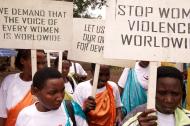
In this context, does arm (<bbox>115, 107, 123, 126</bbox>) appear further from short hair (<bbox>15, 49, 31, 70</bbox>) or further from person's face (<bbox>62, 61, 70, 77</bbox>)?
short hair (<bbox>15, 49, 31, 70</bbox>)

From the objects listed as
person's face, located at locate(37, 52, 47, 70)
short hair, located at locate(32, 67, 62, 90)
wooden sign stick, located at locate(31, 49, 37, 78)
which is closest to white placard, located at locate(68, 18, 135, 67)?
person's face, located at locate(37, 52, 47, 70)

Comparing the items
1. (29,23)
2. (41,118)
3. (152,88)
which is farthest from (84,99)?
(152,88)

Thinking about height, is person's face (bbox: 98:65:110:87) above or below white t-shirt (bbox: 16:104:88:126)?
above

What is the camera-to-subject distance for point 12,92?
425cm

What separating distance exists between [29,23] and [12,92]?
643 mm

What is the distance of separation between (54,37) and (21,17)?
35 centimetres

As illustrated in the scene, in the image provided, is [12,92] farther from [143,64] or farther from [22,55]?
[143,64]

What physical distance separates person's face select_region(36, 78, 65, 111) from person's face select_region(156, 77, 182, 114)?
0.69 m

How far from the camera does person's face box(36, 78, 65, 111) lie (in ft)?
11.4

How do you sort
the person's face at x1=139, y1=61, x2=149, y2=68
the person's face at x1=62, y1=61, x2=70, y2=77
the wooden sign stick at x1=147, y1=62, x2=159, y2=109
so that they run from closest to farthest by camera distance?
the wooden sign stick at x1=147, y1=62, x2=159, y2=109 < the person's face at x1=139, y1=61, x2=149, y2=68 < the person's face at x1=62, y1=61, x2=70, y2=77

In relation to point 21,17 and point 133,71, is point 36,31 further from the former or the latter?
point 133,71

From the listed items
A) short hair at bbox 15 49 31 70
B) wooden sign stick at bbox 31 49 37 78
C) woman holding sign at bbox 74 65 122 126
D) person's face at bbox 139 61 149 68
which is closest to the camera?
wooden sign stick at bbox 31 49 37 78

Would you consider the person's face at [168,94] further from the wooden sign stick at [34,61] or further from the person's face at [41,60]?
the person's face at [41,60]

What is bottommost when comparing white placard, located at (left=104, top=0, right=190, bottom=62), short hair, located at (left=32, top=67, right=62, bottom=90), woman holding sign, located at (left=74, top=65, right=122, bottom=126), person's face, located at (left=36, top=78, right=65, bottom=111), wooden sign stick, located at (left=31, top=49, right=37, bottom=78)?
woman holding sign, located at (left=74, top=65, right=122, bottom=126)
